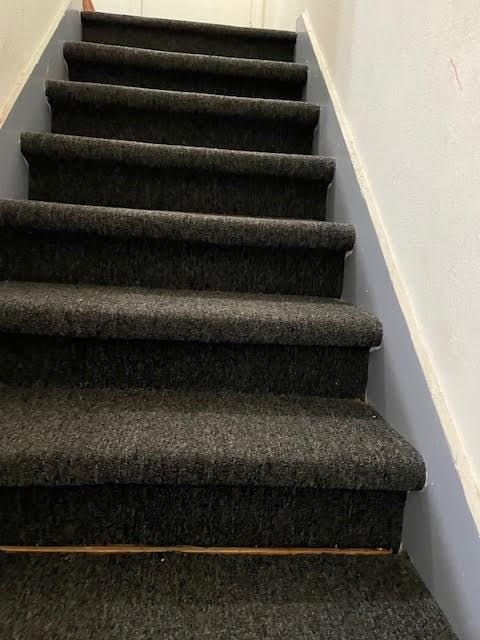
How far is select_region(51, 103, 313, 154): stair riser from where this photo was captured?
1656 millimetres

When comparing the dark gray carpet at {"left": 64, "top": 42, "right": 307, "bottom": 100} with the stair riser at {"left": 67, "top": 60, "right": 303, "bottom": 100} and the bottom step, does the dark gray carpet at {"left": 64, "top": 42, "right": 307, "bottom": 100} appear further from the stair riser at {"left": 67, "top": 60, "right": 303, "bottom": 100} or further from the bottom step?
the bottom step

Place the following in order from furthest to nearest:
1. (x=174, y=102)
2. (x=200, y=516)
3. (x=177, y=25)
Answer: (x=177, y=25) < (x=174, y=102) < (x=200, y=516)

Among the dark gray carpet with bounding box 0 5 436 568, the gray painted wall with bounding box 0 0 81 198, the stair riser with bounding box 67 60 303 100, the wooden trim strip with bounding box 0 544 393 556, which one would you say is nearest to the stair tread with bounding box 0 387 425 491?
the dark gray carpet with bounding box 0 5 436 568

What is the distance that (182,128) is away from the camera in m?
1.69

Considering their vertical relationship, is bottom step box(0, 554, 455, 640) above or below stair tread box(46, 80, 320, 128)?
below

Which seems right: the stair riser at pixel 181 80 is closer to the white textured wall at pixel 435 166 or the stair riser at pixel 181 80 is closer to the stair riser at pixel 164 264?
the white textured wall at pixel 435 166

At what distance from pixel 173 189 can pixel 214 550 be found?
953 mm

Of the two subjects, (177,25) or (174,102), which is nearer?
(174,102)

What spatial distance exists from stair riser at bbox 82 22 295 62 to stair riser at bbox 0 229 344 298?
116 centimetres

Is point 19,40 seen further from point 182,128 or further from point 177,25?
point 177,25

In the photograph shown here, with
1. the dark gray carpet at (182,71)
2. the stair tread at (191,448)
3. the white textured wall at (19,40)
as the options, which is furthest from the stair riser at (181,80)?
the stair tread at (191,448)

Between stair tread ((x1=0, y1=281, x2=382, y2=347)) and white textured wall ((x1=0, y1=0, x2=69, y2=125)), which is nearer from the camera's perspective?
stair tread ((x1=0, y1=281, x2=382, y2=347))

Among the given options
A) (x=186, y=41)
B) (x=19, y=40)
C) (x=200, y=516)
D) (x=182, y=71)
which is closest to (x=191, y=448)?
(x=200, y=516)

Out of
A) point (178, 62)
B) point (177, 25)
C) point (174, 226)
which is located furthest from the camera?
point (177, 25)
